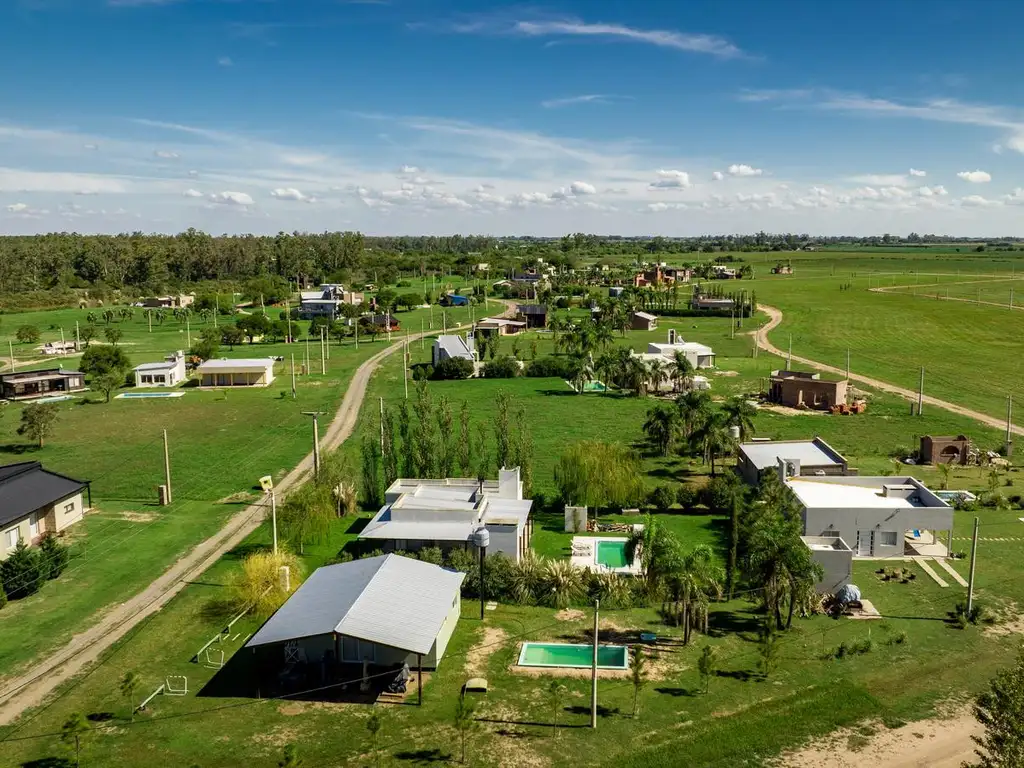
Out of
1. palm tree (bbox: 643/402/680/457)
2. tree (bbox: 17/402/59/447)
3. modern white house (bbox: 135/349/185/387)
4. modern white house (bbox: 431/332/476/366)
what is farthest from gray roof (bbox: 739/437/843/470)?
modern white house (bbox: 135/349/185/387)

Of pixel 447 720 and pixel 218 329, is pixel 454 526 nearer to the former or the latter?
pixel 447 720

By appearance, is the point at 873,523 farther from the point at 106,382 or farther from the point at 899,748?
the point at 106,382

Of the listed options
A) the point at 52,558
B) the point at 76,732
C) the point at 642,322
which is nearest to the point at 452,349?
the point at 642,322

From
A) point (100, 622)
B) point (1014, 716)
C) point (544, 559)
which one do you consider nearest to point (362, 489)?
point (544, 559)

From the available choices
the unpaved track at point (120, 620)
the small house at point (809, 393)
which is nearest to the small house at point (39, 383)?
the unpaved track at point (120, 620)

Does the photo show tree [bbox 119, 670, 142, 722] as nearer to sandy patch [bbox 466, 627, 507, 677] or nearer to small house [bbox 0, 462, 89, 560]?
sandy patch [bbox 466, 627, 507, 677]

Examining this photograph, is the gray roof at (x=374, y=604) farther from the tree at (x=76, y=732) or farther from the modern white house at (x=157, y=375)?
the modern white house at (x=157, y=375)
